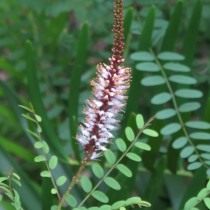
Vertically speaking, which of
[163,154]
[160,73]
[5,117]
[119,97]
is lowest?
[5,117]

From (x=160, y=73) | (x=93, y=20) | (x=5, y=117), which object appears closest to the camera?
(x=160, y=73)

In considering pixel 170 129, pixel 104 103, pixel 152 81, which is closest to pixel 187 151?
pixel 170 129

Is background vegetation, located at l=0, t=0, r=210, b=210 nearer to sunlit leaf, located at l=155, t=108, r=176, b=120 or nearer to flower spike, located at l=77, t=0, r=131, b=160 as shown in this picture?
sunlit leaf, located at l=155, t=108, r=176, b=120

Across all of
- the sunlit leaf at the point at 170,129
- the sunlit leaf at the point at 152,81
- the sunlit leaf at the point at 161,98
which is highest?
the sunlit leaf at the point at 152,81

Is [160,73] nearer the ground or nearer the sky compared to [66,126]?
nearer the sky

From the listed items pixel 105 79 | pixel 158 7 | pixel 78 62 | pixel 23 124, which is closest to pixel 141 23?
pixel 158 7

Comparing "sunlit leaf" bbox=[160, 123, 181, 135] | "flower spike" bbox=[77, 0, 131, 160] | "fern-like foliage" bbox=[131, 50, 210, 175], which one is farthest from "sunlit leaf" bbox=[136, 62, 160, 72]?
"flower spike" bbox=[77, 0, 131, 160]

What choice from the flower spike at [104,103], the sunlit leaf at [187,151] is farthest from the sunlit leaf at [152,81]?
the flower spike at [104,103]

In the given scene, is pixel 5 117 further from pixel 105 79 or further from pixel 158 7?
pixel 105 79

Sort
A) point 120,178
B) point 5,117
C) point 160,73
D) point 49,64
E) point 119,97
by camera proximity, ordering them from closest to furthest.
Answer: point 119,97 < point 120,178 < point 160,73 < point 49,64 < point 5,117

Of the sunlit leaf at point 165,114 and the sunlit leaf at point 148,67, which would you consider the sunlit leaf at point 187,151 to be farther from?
the sunlit leaf at point 148,67
